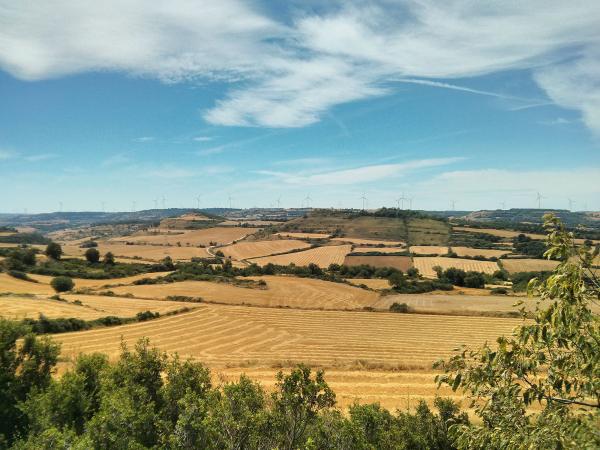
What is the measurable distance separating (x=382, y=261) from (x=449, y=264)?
2304 cm

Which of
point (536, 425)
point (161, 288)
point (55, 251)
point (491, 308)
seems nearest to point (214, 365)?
point (536, 425)

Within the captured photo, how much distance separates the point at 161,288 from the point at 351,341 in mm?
57278

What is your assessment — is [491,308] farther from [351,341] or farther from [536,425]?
[536,425]

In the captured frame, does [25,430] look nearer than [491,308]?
Yes

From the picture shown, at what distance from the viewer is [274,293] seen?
102562 millimetres

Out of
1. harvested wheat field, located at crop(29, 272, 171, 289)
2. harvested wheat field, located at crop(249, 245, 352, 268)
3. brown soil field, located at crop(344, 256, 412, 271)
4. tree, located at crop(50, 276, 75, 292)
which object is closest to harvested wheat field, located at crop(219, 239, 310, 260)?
harvested wheat field, located at crop(249, 245, 352, 268)

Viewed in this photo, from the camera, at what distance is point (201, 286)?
104 m

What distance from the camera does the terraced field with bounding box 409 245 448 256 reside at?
166m

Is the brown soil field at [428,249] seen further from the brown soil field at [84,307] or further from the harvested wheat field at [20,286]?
the harvested wheat field at [20,286]

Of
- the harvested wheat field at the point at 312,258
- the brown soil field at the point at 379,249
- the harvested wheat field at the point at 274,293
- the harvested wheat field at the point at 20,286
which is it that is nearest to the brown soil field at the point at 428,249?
the brown soil field at the point at 379,249

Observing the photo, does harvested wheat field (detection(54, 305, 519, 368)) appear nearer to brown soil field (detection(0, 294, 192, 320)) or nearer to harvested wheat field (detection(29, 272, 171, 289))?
brown soil field (detection(0, 294, 192, 320))

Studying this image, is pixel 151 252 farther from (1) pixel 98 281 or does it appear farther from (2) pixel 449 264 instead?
(2) pixel 449 264

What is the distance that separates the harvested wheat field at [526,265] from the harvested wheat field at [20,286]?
130 m

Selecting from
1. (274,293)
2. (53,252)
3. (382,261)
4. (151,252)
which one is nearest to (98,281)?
(53,252)
